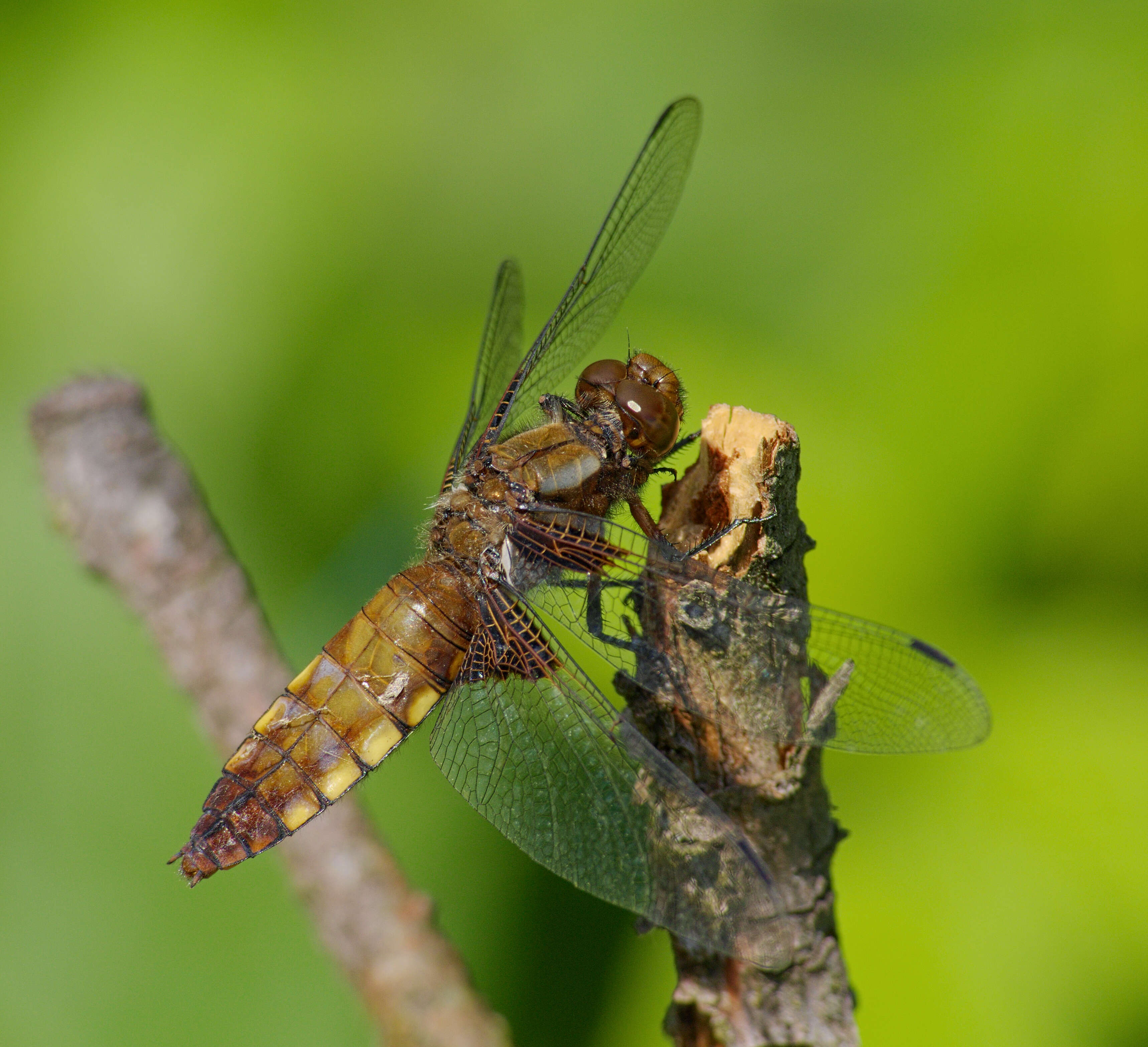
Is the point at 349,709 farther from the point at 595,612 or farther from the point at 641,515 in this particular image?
the point at 641,515

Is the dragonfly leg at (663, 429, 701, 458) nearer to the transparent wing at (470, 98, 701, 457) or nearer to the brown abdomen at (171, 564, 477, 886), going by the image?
the transparent wing at (470, 98, 701, 457)

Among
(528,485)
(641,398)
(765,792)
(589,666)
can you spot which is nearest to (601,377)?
(641,398)

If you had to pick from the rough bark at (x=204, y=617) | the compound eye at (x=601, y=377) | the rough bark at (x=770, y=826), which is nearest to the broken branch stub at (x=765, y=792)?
the rough bark at (x=770, y=826)

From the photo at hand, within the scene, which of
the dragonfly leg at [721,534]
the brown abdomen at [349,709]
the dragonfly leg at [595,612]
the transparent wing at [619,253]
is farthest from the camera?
the transparent wing at [619,253]

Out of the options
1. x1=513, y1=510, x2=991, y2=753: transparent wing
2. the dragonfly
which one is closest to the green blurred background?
the dragonfly

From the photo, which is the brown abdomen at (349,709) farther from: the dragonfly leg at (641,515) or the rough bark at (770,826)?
the rough bark at (770,826)

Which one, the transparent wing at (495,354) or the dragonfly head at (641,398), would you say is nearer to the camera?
the dragonfly head at (641,398)
